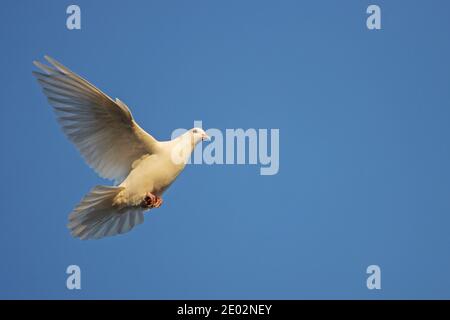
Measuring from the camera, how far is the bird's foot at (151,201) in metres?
10.4

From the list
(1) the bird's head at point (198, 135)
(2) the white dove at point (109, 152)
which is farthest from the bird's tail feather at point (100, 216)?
(1) the bird's head at point (198, 135)

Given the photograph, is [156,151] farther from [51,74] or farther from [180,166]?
[51,74]

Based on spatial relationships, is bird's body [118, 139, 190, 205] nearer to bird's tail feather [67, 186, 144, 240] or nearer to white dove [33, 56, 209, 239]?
white dove [33, 56, 209, 239]

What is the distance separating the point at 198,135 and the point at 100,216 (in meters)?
1.68

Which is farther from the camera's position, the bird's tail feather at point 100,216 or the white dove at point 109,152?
the bird's tail feather at point 100,216

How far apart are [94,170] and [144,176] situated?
2.47ft

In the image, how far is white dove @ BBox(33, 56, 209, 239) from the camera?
33.1 ft

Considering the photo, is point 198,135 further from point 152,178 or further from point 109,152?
point 109,152

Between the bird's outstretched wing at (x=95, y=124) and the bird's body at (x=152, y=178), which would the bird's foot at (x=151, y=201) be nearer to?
→ the bird's body at (x=152, y=178)

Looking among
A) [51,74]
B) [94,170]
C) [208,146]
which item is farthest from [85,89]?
[208,146]

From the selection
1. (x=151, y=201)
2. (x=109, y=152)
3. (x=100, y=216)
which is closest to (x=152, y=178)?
(x=151, y=201)

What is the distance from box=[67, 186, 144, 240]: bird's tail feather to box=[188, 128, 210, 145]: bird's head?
1.18 m

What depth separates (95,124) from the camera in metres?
10.4

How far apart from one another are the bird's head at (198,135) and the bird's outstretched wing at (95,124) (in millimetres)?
608
